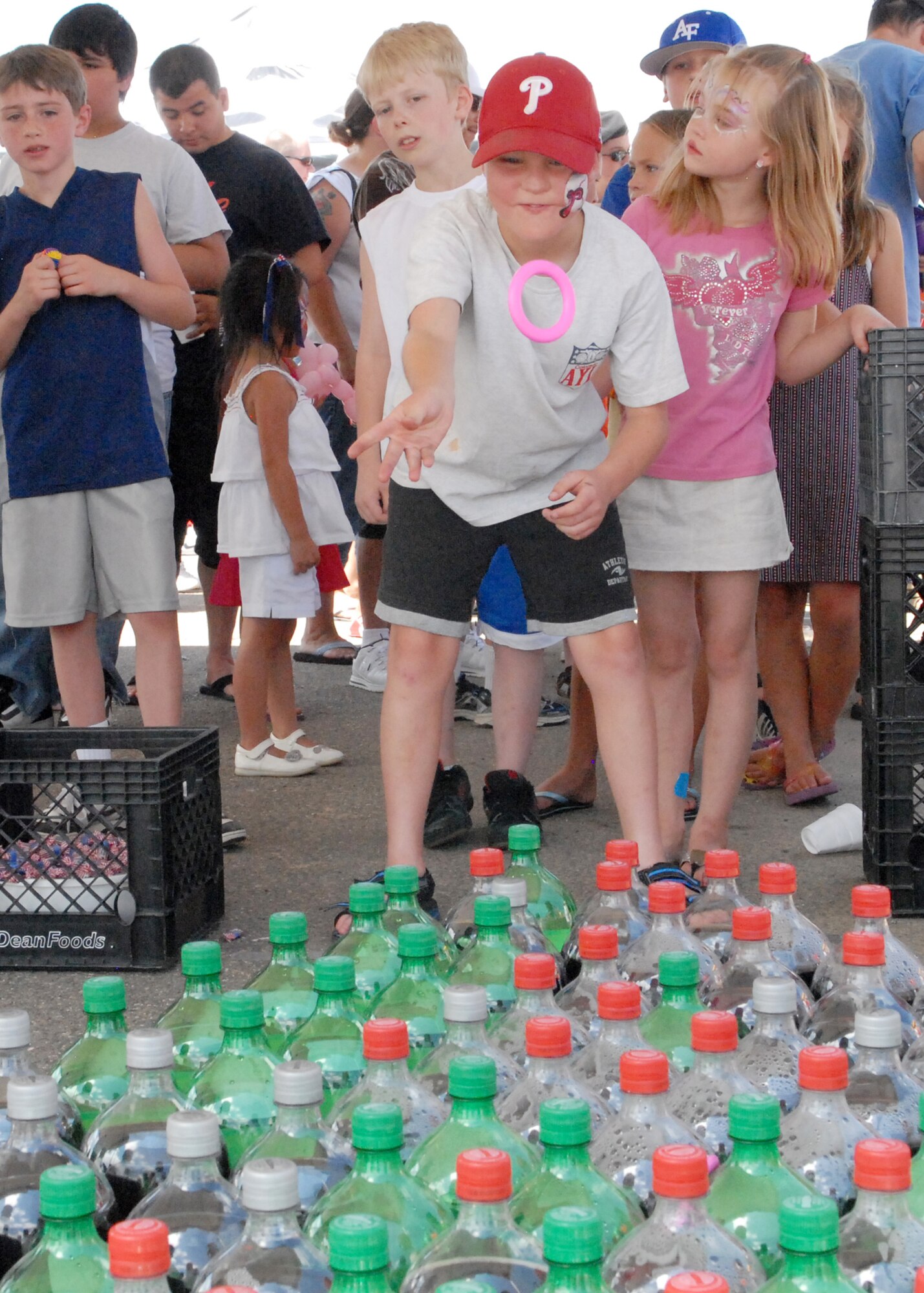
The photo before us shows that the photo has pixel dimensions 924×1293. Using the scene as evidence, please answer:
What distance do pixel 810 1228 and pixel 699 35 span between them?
3908 millimetres

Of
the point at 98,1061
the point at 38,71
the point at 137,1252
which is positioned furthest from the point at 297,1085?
the point at 38,71

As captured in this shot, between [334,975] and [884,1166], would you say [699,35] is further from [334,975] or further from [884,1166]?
[884,1166]

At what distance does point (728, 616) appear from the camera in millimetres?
3479

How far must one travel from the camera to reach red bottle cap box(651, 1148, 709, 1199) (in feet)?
4.32

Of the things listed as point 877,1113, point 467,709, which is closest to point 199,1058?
point 877,1113

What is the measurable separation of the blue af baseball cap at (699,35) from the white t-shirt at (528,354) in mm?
1528

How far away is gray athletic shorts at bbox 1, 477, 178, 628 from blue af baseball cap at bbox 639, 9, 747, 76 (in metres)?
1.95

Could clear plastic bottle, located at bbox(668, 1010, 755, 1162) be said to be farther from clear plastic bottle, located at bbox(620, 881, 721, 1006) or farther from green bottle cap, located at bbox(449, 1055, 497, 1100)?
clear plastic bottle, located at bbox(620, 881, 721, 1006)

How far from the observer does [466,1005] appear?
1800 mm

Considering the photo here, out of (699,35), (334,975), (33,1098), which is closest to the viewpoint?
(33,1098)

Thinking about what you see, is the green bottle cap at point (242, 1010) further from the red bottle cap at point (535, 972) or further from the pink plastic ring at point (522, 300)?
the pink plastic ring at point (522, 300)

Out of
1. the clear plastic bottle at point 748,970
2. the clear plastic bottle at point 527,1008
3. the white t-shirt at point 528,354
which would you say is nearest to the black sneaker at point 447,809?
the white t-shirt at point 528,354

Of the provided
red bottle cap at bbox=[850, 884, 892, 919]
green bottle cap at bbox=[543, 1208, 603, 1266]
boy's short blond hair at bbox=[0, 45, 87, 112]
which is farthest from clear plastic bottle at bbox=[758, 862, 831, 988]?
boy's short blond hair at bbox=[0, 45, 87, 112]

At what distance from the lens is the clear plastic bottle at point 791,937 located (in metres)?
2.51
